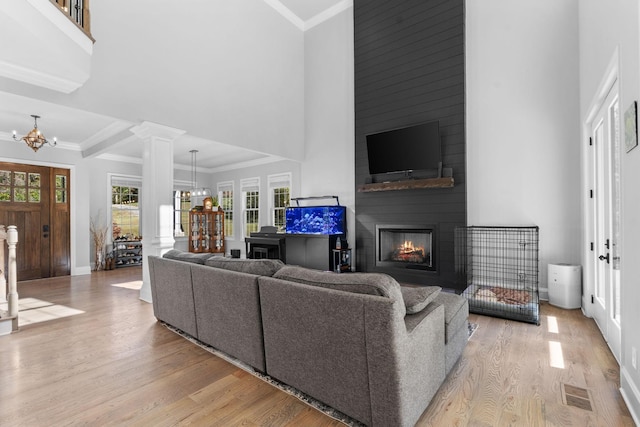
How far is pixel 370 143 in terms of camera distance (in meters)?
5.29

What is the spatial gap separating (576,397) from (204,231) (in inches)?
315

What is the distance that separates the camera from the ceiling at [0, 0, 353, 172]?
15.0 ft

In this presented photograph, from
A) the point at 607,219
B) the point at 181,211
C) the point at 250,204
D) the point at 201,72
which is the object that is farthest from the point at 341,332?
the point at 181,211

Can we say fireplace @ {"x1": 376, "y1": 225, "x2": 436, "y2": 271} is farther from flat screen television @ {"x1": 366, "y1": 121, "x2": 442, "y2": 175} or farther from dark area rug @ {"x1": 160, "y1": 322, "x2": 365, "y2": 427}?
dark area rug @ {"x1": 160, "y1": 322, "x2": 365, "y2": 427}

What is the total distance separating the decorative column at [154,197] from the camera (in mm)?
4348

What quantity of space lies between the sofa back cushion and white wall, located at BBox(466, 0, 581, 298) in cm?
350

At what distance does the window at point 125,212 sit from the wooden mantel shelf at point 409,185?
5898 mm

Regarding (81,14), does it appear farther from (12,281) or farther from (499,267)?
(499,267)

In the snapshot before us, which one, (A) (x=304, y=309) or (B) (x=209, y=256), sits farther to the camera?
(B) (x=209, y=256)

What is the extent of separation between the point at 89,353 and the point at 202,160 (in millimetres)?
6123

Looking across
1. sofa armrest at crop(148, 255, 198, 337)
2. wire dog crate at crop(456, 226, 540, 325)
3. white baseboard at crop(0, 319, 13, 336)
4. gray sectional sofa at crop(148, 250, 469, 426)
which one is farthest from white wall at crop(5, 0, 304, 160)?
wire dog crate at crop(456, 226, 540, 325)

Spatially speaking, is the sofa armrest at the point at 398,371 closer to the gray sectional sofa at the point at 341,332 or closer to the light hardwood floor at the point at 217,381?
the gray sectional sofa at the point at 341,332

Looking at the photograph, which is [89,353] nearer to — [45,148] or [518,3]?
[45,148]

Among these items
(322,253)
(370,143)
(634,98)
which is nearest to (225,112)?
(370,143)
